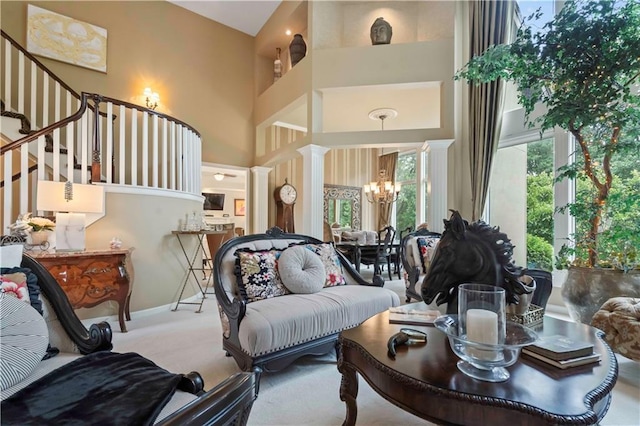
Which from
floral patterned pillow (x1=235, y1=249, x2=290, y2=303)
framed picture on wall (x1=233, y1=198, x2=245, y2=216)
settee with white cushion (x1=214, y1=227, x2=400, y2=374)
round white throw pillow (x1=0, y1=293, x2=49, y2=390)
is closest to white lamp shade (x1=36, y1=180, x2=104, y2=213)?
settee with white cushion (x1=214, y1=227, x2=400, y2=374)

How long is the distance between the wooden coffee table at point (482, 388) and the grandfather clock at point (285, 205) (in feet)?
21.1

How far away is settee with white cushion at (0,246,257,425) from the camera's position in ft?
2.68

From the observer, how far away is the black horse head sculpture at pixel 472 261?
4.60 feet

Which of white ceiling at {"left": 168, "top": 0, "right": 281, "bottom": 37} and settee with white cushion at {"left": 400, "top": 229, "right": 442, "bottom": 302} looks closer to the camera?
settee with white cushion at {"left": 400, "top": 229, "right": 442, "bottom": 302}

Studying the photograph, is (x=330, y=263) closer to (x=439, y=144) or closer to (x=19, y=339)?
(x=19, y=339)

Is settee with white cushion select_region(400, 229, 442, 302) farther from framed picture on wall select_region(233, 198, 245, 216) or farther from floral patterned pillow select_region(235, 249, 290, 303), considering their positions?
framed picture on wall select_region(233, 198, 245, 216)

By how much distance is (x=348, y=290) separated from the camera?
8.66 ft

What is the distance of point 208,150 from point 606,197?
20.7 feet

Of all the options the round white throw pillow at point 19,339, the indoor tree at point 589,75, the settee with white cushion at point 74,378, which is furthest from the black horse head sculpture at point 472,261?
the indoor tree at point 589,75

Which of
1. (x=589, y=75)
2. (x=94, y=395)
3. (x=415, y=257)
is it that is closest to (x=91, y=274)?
(x=94, y=395)

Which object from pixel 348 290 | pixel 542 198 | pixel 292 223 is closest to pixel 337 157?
pixel 292 223

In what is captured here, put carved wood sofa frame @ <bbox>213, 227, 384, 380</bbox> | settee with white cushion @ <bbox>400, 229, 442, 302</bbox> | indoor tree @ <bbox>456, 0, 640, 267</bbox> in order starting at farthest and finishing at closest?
settee with white cushion @ <bbox>400, 229, 442, 302</bbox>, indoor tree @ <bbox>456, 0, 640, 267</bbox>, carved wood sofa frame @ <bbox>213, 227, 384, 380</bbox>

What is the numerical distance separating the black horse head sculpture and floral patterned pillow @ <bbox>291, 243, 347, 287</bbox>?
1.42m

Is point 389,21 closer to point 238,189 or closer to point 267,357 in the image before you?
point 267,357
